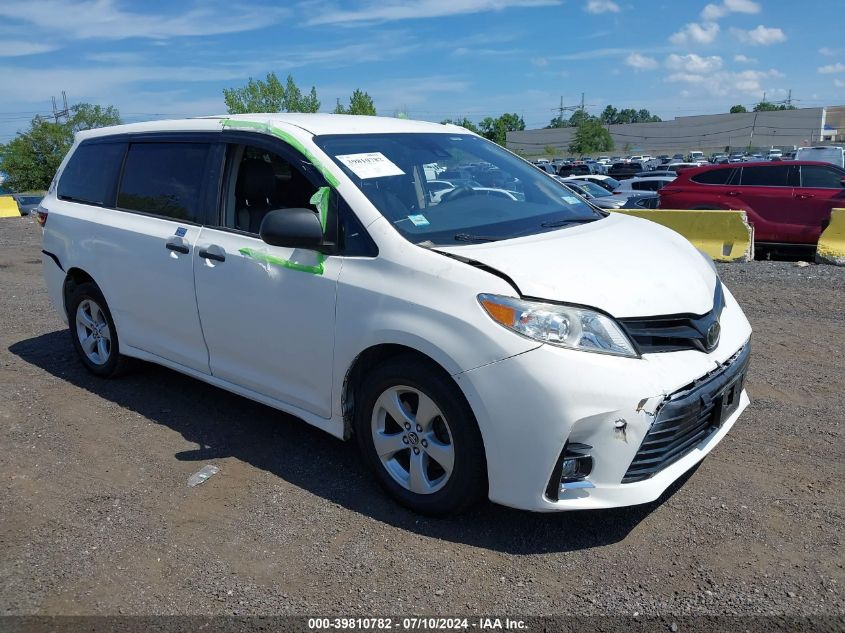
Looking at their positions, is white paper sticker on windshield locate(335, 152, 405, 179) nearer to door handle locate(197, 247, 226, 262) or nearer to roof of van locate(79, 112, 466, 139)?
roof of van locate(79, 112, 466, 139)

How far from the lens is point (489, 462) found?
317 cm

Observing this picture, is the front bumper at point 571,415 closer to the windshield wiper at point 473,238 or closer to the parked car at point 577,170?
the windshield wiper at point 473,238

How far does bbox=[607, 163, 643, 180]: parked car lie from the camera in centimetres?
4400

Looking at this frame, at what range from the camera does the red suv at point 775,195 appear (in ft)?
36.8

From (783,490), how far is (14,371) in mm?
5843

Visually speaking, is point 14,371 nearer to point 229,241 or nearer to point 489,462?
point 229,241

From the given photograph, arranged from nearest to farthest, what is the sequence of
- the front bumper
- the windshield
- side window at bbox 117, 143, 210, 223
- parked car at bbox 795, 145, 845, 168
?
1. the front bumper
2. the windshield
3. side window at bbox 117, 143, 210, 223
4. parked car at bbox 795, 145, 845, 168

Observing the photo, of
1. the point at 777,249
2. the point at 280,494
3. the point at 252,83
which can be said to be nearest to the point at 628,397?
the point at 280,494

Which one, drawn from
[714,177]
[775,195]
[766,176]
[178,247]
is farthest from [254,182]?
[714,177]

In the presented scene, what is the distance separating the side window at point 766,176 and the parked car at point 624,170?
32.6 m

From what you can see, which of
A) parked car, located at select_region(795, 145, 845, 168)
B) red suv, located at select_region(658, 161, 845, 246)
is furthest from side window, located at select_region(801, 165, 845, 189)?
parked car, located at select_region(795, 145, 845, 168)

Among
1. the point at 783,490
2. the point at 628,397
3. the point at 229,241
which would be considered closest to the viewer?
the point at 628,397

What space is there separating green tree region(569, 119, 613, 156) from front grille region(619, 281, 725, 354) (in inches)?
3542

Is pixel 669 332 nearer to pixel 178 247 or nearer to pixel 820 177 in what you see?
pixel 178 247
